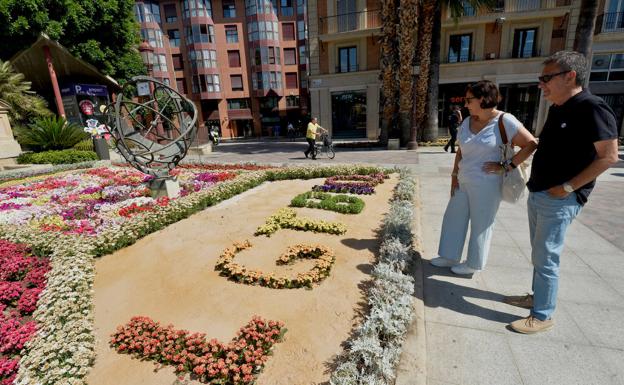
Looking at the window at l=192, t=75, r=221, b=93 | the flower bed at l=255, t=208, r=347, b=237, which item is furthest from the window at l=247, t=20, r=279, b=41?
the flower bed at l=255, t=208, r=347, b=237

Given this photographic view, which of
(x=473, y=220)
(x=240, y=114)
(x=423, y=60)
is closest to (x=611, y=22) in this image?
(x=423, y=60)

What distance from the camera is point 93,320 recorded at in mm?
3283

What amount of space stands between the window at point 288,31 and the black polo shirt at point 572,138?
1763 inches

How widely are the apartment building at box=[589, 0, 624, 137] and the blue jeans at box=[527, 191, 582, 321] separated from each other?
983 inches

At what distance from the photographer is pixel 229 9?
41188 millimetres

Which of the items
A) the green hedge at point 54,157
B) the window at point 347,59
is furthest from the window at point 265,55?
the green hedge at point 54,157

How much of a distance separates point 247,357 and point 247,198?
5484 mm

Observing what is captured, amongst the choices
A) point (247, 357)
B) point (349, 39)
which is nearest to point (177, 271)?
point (247, 357)

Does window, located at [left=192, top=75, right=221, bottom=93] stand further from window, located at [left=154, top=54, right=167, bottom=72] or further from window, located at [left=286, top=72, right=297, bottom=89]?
window, located at [left=286, top=72, right=297, bottom=89]

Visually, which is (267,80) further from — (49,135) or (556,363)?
(556,363)

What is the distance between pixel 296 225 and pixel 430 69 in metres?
16.7

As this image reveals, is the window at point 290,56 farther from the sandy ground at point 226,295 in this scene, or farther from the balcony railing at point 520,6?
the sandy ground at point 226,295

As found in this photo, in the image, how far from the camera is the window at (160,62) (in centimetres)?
4056

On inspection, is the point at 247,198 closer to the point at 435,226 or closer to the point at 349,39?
the point at 435,226
